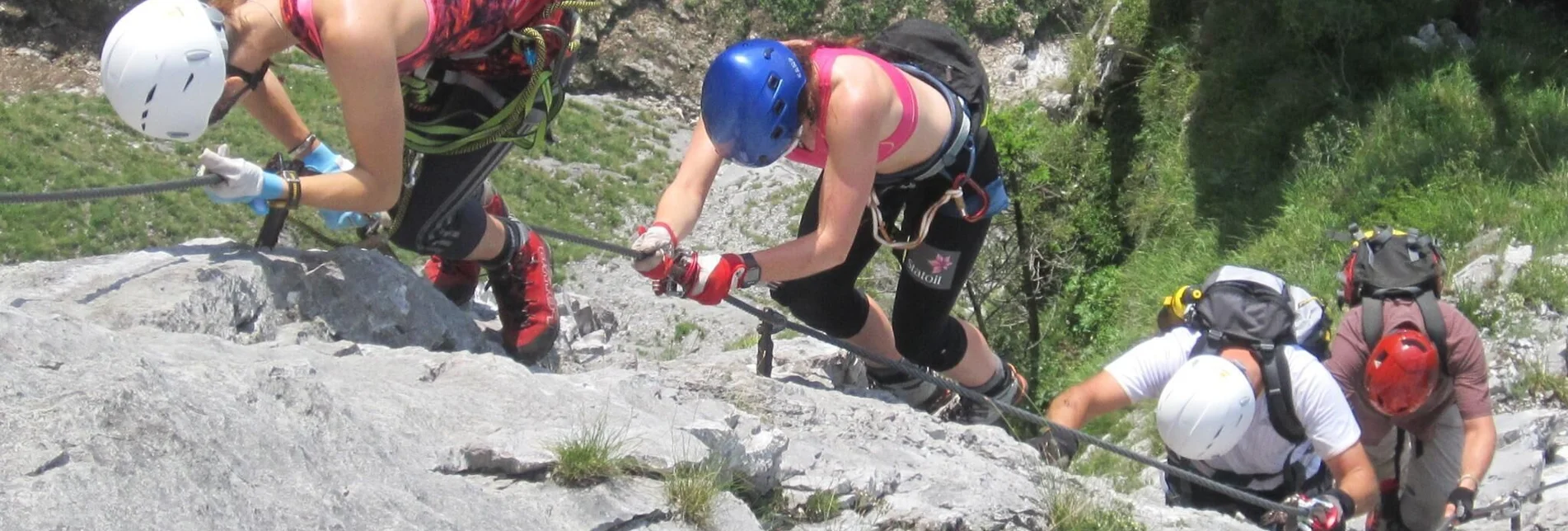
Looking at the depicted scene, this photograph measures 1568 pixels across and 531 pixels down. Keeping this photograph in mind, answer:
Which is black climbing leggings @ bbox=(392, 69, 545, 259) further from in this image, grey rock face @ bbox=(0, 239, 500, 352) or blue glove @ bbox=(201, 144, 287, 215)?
blue glove @ bbox=(201, 144, 287, 215)

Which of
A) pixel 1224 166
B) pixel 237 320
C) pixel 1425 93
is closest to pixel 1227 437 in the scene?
pixel 237 320

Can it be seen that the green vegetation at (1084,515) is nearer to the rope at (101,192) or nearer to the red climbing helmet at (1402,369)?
the red climbing helmet at (1402,369)

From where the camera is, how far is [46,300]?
4.04 metres

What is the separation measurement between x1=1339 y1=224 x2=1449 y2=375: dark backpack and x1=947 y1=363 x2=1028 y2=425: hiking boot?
→ 145 cm

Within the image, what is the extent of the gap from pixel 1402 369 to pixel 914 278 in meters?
1.93

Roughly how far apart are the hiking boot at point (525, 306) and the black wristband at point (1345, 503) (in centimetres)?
293

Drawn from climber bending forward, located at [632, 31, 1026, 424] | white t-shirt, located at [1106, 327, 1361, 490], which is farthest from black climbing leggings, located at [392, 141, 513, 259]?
white t-shirt, located at [1106, 327, 1361, 490]

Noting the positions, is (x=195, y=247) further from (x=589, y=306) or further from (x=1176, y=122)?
(x=1176, y=122)

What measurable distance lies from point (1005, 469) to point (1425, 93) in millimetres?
7824

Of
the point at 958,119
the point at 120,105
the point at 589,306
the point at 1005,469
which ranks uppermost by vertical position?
the point at 120,105

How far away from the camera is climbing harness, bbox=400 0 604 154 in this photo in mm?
4645

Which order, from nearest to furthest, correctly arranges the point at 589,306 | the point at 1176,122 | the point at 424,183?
the point at 424,183 < the point at 589,306 < the point at 1176,122

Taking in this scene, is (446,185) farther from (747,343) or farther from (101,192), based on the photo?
(747,343)

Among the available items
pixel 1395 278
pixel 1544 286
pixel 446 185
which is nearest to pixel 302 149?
pixel 446 185
